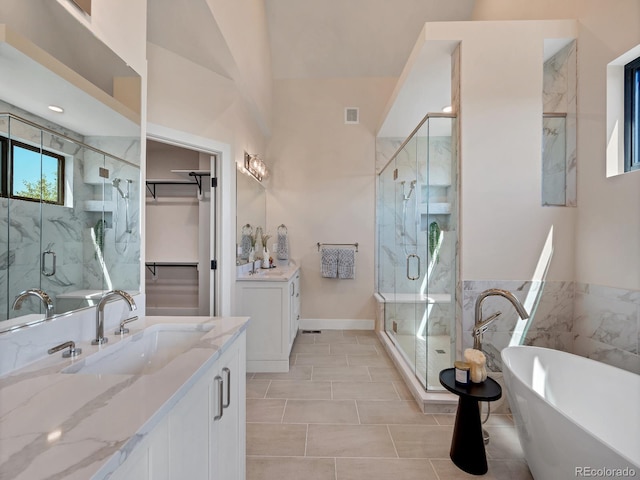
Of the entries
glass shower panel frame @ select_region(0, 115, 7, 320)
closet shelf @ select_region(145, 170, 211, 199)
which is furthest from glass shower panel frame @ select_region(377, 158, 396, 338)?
glass shower panel frame @ select_region(0, 115, 7, 320)

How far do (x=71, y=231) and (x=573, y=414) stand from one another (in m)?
2.58

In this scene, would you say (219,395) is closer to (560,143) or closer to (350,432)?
(350,432)

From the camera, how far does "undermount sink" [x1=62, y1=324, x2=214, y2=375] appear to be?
109 centimetres

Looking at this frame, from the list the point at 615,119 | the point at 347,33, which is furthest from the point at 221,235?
the point at 347,33

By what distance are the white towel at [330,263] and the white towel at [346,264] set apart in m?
0.05

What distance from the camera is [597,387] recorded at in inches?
67.4

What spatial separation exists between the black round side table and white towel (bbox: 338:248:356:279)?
2.47 metres

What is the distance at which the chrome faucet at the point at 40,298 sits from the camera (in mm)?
958

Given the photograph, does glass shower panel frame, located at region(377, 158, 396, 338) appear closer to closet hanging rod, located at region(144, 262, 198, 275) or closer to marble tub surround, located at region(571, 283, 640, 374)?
marble tub surround, located at region(571, 283, 640, 374)

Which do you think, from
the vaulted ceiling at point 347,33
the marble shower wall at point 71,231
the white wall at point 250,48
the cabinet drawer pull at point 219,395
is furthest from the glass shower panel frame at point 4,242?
the vaulted ceiling at point 347,33

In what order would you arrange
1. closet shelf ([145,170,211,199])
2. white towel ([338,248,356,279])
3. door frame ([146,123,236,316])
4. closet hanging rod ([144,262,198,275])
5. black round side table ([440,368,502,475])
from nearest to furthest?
black round side table ([440,368,502,475]), door frame ([146,123,236,316]), closet shelf ([145,170,211,199]), closet hanging rod ([144,262,198,275]), white towel ([338,248,356,279])

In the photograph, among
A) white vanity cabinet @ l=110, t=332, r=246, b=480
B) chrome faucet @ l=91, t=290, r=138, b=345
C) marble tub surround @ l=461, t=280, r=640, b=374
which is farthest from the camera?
marble tub surround @ l=461, t=280, r=640, b=374

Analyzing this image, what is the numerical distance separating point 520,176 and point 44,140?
2566 millimetres

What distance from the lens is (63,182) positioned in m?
1.11
